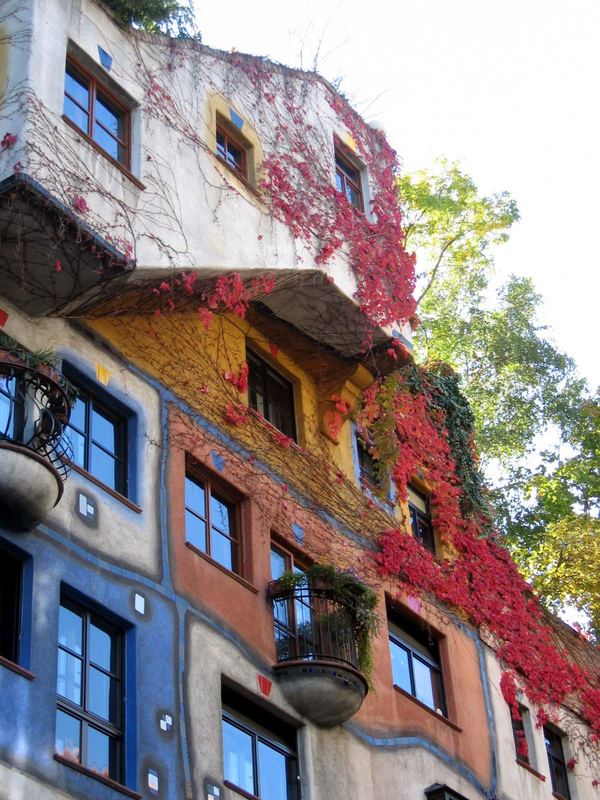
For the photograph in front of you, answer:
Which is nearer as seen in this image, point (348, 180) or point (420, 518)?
point (348, 180)

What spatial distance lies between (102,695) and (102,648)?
0.60 meters

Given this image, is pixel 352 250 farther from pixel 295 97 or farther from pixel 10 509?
pixel 10 509

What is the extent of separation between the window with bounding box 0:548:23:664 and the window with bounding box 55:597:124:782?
592mm

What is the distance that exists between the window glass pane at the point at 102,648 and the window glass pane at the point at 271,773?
278 centimetres

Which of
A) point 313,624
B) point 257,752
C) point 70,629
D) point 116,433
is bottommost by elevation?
point 257,752

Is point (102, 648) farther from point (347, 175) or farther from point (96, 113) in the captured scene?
point (347, 175)

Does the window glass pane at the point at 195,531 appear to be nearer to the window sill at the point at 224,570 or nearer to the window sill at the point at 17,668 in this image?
the window sill at the point at 224,570

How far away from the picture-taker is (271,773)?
18359 millimetres

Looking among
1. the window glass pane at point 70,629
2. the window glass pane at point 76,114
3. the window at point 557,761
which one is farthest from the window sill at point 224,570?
the window at point 557,761

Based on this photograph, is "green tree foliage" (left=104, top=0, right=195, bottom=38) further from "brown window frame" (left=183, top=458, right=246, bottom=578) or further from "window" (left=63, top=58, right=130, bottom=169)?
"brown window frame" (left=183, top=458, right=246, bottom=578)

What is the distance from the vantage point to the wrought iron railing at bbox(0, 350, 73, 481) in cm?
1588

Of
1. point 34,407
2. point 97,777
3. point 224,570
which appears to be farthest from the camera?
point 224,570

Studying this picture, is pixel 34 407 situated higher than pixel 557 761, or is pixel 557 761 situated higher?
pixel 34 407

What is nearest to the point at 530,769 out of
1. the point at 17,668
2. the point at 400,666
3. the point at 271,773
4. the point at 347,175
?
the point at 400,666
